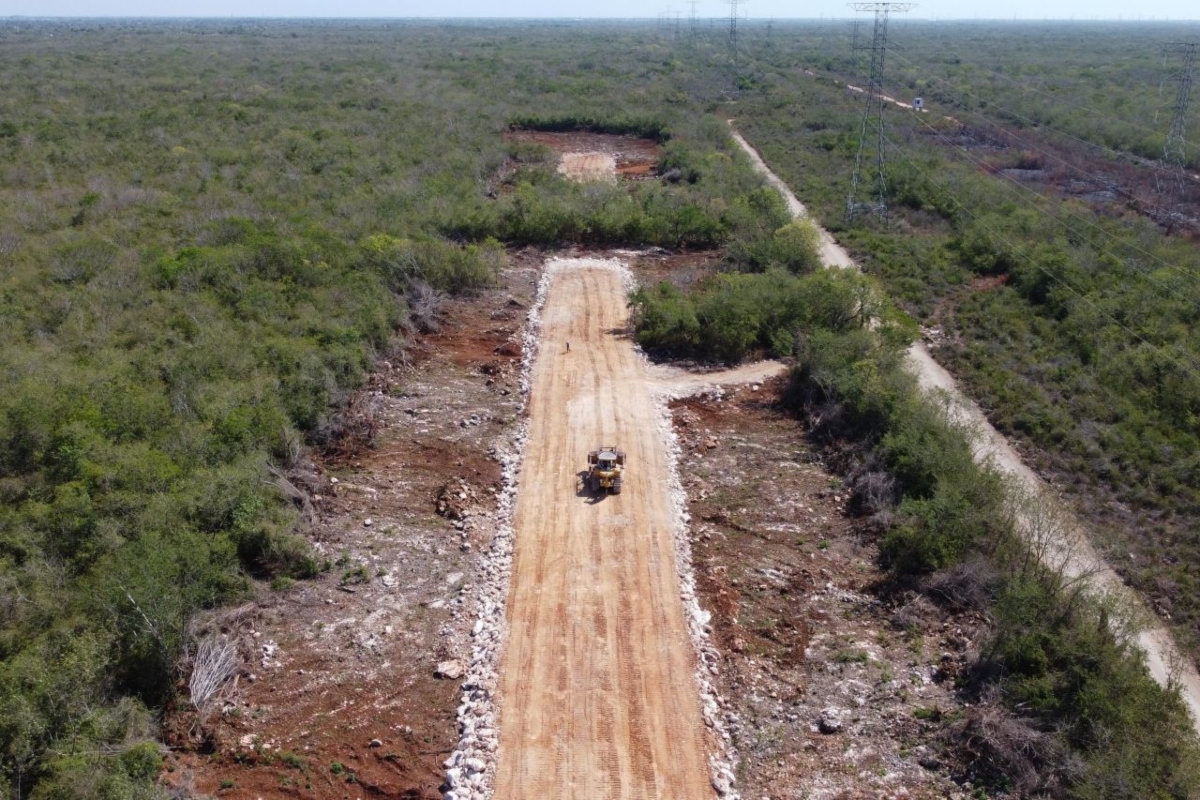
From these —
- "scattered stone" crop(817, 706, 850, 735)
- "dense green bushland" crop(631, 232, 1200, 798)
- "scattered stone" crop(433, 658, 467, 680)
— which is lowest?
"scattered stone" crop(817, 706, 850, 735)

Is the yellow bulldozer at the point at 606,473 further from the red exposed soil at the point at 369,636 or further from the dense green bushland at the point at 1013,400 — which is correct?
the dense green bushland at the point at 1013,400

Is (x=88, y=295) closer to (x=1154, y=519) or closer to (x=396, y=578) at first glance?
(x=396, y=578)

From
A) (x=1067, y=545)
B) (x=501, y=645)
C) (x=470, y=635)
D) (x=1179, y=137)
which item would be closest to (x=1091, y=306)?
(x=1067, y=545)

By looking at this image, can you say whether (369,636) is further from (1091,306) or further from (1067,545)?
(1091,306)

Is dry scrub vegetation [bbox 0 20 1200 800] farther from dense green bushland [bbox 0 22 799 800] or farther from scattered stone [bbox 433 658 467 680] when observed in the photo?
scattered stone [bbox 433 658 467 680]

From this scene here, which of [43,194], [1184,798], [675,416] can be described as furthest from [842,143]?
[1184,798]

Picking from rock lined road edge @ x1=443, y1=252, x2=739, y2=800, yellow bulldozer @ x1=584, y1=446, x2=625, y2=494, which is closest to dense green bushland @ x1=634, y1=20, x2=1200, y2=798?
rock lined road edge @ x1=443, y1=252, x2=739, y2=800
